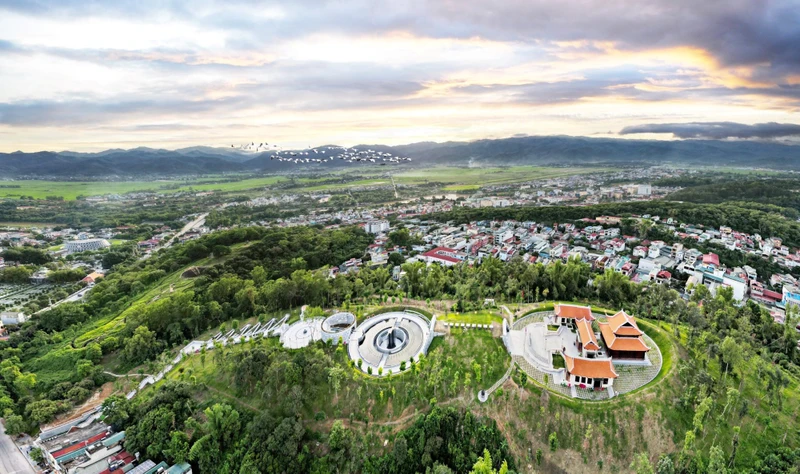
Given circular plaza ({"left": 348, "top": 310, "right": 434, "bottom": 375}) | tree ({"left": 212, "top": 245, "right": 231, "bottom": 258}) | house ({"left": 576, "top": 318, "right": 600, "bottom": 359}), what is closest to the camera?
house ({"left": 576, "top": 318, "right": 600, "bottom": 359})

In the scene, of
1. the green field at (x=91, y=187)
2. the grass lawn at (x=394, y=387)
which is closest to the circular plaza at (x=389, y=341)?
the grass lawn at (x=394, y=387)

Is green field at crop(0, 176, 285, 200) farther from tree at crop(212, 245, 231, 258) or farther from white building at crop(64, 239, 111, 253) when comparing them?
tree at crop(212, 245, 231, 258)

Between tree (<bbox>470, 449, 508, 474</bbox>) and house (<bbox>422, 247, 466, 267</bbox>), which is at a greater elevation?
house (<bbox>422, 247, 466, 267</bbox>)

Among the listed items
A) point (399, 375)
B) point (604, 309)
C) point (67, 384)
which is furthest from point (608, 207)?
point (67, 384)

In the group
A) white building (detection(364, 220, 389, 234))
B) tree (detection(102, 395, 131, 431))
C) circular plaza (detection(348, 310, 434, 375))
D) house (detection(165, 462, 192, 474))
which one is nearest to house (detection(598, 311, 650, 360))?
circular plaza (detection(348, 310, 434, 375))

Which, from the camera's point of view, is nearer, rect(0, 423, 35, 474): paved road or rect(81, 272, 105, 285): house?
rect(0, 423, 35, 474): paved road

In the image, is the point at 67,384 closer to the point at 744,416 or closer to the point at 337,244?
the point at 337,244

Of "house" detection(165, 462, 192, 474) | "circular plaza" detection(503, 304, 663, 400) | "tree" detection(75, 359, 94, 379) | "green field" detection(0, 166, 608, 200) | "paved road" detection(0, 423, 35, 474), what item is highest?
"green field" detection(0, 166, 608, 200)
